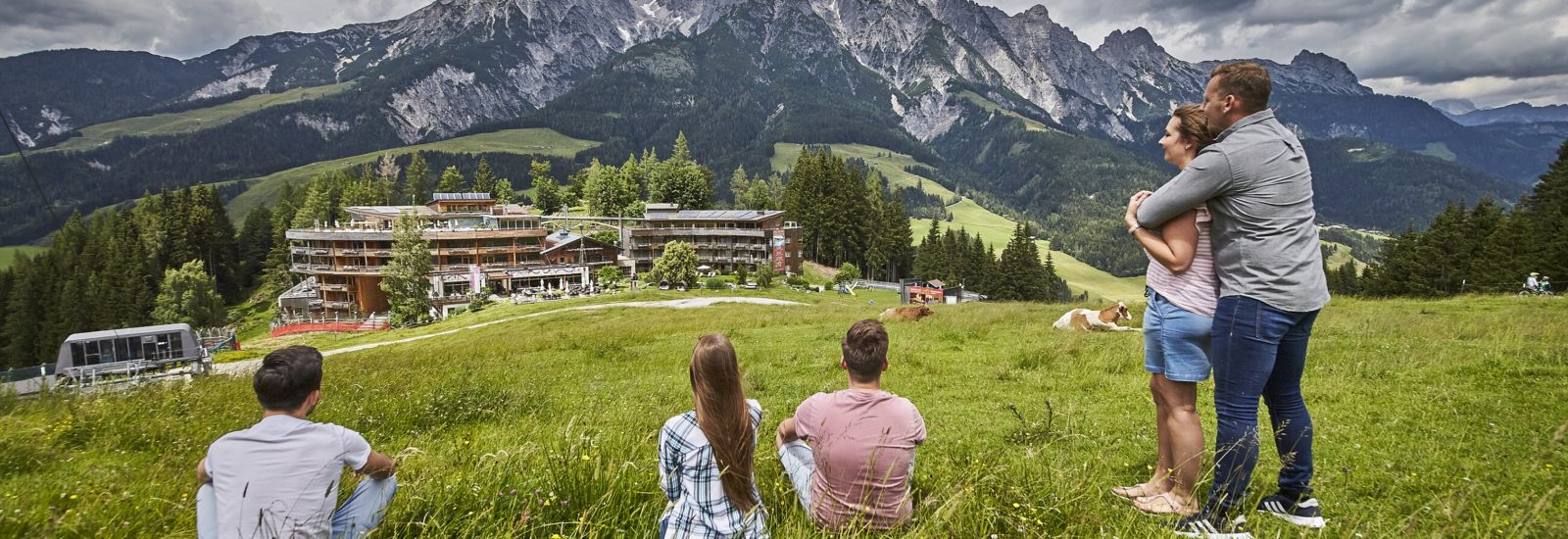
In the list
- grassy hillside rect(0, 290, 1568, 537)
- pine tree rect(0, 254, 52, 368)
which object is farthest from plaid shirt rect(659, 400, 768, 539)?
pine tree rect(0, 254, 52, 368)

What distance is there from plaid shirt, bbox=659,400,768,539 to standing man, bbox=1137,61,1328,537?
7.62ft

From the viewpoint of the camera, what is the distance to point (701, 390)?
342 cm

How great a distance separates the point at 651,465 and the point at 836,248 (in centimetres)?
8019

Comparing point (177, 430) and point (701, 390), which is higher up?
point (701, 390)

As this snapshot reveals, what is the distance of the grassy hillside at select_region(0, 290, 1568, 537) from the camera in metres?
3.33

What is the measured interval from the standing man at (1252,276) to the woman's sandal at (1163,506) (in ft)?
0.44

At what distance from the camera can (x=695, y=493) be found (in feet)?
10.9

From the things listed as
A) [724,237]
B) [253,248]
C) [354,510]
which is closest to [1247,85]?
[354,510]

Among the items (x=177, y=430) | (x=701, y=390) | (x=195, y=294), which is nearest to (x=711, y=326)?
(x=177, y=430)

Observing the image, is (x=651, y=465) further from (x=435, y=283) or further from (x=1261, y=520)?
(x=435, y=283)

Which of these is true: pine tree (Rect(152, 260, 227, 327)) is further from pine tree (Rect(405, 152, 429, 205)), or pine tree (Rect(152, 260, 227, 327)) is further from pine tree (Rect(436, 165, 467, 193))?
pine tree (Rect(405, 152, 429, 205))

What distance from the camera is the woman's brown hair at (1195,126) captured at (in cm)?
385

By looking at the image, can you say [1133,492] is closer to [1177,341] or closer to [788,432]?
[1177,341]

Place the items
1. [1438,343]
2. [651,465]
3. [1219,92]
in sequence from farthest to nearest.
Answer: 1. [1438,343]
2. [651,465]
3. [1219,92]
